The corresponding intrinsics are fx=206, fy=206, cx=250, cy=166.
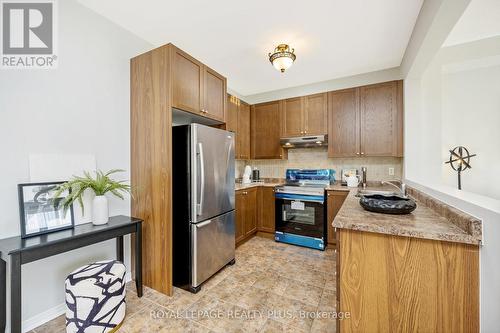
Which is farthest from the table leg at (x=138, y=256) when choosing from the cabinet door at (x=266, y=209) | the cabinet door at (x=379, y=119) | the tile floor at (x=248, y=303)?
the cabinet door at (x=379, y=119)

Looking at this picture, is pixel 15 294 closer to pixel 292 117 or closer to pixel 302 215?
pixel 302 215

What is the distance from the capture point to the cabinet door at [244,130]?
3.78 m

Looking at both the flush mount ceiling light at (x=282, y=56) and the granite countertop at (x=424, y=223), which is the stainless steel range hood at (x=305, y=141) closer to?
the flush mount ceiling light at (x=282, y=56)

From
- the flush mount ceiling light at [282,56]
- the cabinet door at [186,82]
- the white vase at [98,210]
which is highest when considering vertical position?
the flush mount ceiling light at [282,56]

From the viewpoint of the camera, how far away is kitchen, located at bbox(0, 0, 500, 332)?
114 cm

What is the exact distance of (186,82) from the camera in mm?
2049

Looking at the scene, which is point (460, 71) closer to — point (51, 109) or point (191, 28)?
point (191, 28)

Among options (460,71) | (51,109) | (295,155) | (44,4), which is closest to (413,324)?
(51,109)

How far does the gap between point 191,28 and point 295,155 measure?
8.69ft

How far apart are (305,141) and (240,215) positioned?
5.42 ft

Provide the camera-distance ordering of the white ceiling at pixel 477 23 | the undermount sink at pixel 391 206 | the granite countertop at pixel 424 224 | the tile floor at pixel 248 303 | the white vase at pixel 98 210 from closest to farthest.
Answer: the granite countertop at pixel 424 224 → the undermount sink at pixel 391 206 → the tile floor at pixel 248 303 → the white vase at pixel 98 210 → the white ceiling at pixel 477 23

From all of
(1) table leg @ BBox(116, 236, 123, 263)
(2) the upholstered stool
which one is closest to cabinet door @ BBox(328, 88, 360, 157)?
(1) table leg @ BBox(116, 236, 123, 263)

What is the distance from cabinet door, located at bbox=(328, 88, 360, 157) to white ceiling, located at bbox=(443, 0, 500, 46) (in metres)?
1.17

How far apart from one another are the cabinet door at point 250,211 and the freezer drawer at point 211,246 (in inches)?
30.1
